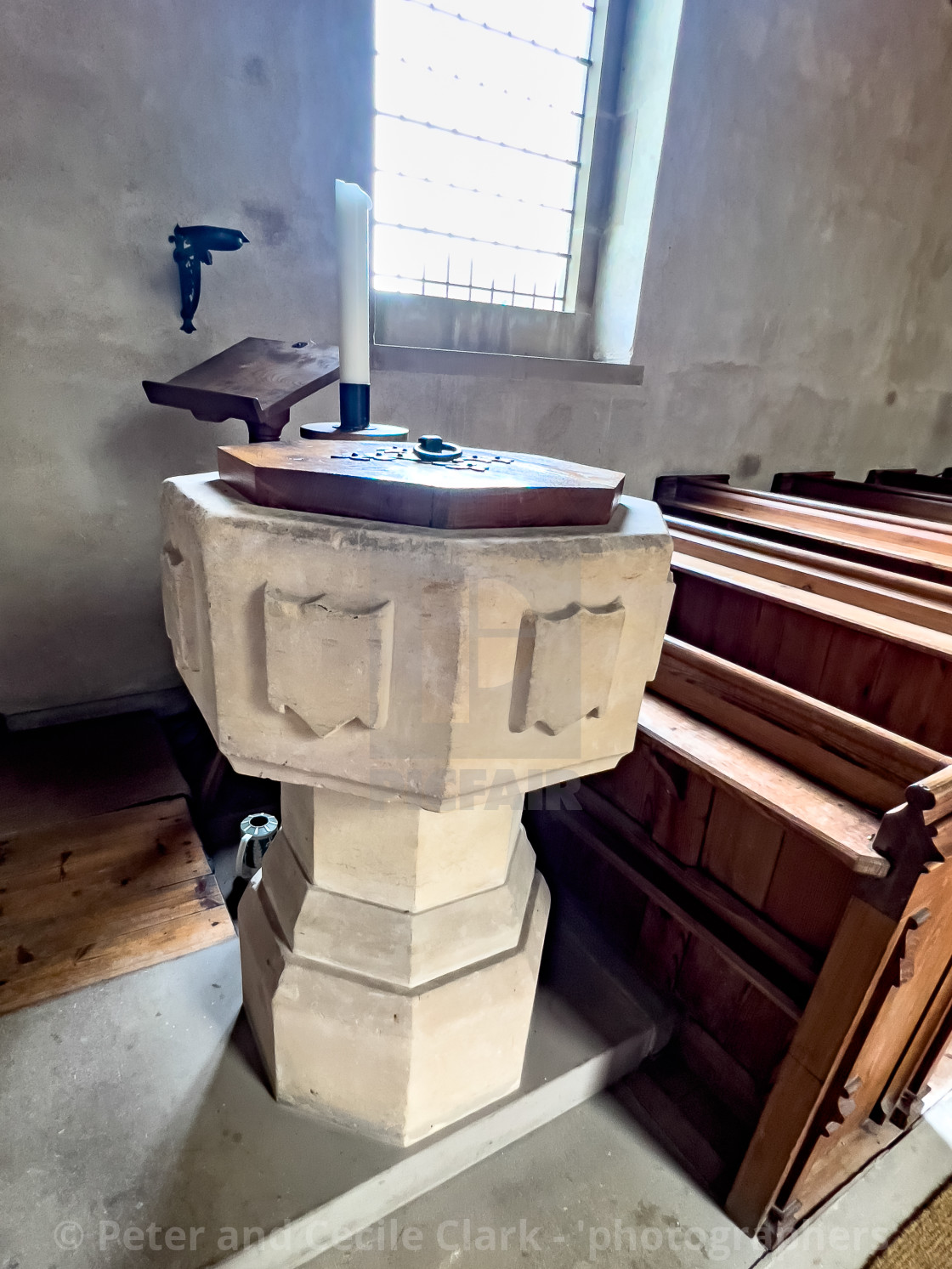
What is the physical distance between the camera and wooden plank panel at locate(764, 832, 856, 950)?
1062 mm

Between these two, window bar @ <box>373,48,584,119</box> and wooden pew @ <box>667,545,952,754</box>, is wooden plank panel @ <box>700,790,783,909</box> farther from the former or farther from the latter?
window bar @ <box>373,48,584,119</box>

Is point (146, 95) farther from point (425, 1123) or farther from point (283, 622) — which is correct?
point (425, 1123)

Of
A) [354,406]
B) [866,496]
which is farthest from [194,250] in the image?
[866,496]

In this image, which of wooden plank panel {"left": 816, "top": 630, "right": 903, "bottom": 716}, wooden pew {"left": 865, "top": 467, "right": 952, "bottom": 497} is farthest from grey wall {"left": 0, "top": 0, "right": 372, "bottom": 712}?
wooden pew {"left": 865, "top": 467, "right": 952, "bottom": 497}

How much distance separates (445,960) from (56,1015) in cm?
79

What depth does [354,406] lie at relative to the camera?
103 cm

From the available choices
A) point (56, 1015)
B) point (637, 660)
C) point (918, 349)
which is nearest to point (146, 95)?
point (637, 660)

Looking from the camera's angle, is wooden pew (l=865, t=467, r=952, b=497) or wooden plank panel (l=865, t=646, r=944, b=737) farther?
wooden pew (l=865, t=467, r=952, b=497)

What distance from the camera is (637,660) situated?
0.87 metres

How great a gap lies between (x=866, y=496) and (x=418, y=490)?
2.90 metres

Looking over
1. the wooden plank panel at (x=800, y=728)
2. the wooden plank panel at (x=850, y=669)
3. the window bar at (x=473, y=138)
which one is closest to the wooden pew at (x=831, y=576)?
the wooden plank panel at (x=850, y=669)

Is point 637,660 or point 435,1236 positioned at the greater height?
point 637,660

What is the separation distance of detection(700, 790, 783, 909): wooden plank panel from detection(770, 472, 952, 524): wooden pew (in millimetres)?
1660

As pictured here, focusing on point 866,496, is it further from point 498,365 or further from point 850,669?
point 850,669
